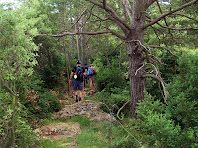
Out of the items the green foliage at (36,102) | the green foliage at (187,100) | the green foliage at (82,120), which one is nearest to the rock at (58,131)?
the green foliage at (82,120)

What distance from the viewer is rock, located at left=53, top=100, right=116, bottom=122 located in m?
7.27

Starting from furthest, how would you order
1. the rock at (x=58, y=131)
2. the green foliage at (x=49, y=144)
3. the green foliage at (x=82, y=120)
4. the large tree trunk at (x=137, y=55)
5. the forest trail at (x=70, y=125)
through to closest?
the green foliage at (x=82, y=120)
the large tree trunk at (x=137, y=55)
the rock at (x=58, y=131)
the forest trail at (x=70, y=125)
the green foliage at (x=49, y=144)

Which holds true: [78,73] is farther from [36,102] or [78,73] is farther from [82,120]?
[82,120]

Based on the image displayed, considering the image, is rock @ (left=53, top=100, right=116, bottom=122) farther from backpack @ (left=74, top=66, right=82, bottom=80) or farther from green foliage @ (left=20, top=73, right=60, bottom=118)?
backpack @ (left=74, top=66, right=82, bottom=80)

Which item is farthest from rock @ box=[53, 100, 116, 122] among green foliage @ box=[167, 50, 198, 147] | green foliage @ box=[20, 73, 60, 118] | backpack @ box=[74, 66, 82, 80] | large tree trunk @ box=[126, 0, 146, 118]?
green foliage @ box=[167, 50, 198, 147]

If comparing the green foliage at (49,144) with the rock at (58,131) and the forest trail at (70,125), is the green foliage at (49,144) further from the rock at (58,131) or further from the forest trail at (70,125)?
the rock at (58,131)

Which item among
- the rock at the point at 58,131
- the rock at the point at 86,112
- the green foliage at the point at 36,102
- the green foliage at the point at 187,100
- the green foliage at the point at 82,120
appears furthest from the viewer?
the rock at the point at 86,112

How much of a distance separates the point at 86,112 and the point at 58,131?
180 cm

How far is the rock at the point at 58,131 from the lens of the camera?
232 inches

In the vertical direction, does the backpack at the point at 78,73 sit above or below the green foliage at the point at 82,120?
above

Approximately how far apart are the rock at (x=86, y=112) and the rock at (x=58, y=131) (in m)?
1.12

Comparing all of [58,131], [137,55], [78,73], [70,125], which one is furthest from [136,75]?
[78,73]

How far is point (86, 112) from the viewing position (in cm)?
770

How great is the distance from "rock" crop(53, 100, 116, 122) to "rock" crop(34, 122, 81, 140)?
112 centimetres
